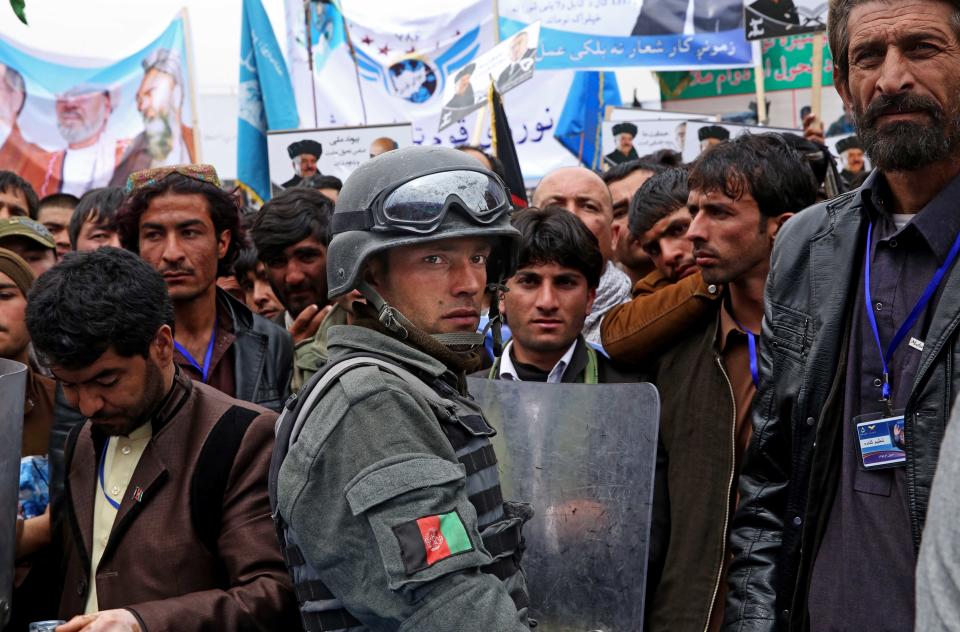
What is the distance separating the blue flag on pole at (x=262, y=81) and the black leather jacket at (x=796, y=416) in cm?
826

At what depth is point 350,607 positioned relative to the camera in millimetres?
1985

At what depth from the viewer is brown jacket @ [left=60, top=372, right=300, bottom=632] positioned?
2.67m

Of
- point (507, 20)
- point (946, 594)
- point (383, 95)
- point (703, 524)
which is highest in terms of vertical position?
point (507, 20)

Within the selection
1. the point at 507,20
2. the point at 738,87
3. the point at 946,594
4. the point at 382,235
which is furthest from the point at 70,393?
the point at 738,87

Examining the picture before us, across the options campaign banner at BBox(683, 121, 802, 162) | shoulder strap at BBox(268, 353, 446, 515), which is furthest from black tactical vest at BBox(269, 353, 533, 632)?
campaign banner at BBox(683, 121, 802, 162)

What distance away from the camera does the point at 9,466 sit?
2.74m

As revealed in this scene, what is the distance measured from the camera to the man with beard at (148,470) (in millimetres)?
2699

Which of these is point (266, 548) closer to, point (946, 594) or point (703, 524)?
point (703, 524)

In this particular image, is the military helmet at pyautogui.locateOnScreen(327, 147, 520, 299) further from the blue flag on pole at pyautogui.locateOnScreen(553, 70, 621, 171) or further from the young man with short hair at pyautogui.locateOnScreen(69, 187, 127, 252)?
the blue flag on pole at pyautogui.locateOnScreen(553, 70, 621, 171)

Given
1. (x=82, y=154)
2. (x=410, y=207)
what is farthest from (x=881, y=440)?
(x=82, y=154)

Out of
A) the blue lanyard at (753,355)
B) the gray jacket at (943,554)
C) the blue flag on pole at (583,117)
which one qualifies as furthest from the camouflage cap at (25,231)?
the blue flag on pole at (583,117)

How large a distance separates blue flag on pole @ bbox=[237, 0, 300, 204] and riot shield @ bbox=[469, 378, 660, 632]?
7.90 m

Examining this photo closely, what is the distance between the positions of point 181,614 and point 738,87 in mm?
13976

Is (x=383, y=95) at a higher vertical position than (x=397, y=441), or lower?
higher
